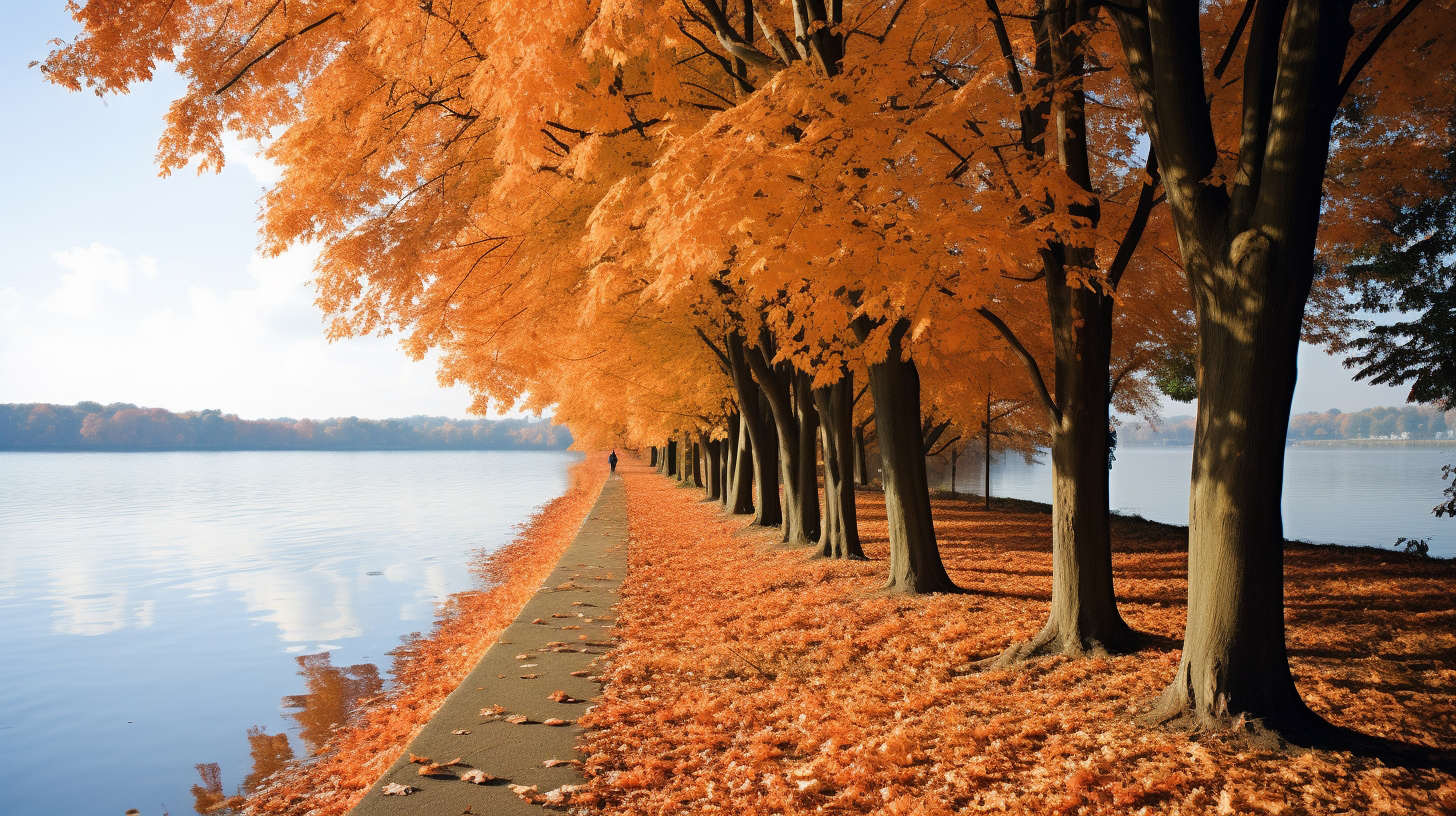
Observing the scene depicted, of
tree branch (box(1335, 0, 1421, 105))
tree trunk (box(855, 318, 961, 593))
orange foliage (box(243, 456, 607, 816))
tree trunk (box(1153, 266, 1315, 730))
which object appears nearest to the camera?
tree branch (box(1335, 0, 1421, 105))

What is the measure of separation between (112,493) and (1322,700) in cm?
5834

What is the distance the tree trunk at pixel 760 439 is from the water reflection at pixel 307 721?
9346 millimetres

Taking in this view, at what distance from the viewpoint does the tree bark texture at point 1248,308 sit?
4.36m

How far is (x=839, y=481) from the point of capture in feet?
41.8

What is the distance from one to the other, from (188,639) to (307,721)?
18.4 ft

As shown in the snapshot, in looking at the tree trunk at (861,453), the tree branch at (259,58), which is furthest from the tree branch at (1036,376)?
the tree trunk at (861,453)

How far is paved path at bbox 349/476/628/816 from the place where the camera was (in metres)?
4.67

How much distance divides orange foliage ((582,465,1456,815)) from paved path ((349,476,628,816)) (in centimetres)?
31

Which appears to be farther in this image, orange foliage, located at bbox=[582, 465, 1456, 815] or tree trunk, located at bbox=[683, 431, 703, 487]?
tree trunk, located at bbox=[683, 431, 703, 487]

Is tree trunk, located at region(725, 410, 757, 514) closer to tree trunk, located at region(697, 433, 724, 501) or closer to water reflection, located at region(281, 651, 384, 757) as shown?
tree trunk, located at region(697, 433, 724, 501)

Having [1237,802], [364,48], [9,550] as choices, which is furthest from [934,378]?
[9,550]

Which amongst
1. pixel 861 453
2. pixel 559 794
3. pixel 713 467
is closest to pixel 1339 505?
pixel 861 453

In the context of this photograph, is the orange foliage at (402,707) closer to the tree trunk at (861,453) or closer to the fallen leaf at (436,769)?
the fallen leaf at (436,769)

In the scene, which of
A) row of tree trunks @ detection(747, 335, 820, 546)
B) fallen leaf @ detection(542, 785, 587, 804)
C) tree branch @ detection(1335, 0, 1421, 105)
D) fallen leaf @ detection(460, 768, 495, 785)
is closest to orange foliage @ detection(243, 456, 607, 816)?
fallen leaf @ detection(460, 768, 495, 785)
